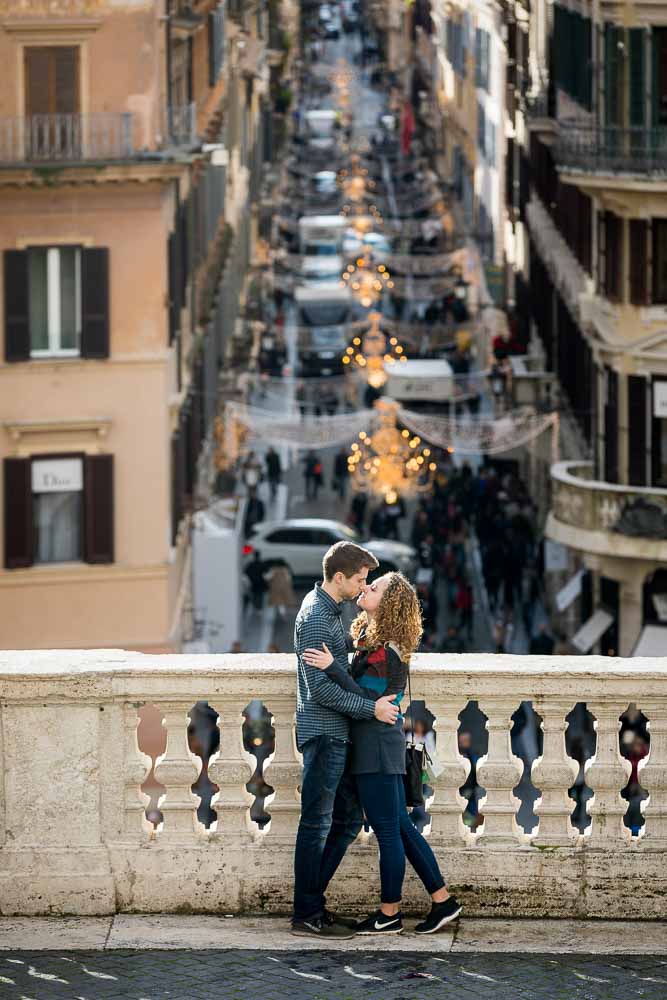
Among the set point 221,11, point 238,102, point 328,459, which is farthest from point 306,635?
point 238,102

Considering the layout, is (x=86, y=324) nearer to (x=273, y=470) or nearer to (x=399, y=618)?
(x=399, y=618)

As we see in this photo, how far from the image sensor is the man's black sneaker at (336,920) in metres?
10.8

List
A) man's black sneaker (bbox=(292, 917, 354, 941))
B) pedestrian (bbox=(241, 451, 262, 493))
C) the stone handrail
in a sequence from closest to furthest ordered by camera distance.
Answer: man's black sneaker (bbox=(292, 917, 354, 941))
the stone handrail
pedestrian (bbox=(241, 451, 262, 493))

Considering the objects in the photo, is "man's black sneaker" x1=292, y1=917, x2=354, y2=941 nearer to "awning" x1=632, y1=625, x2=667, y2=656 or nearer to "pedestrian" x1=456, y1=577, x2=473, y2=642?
"awning" x1=632, y1=625, x2=667, y2=656

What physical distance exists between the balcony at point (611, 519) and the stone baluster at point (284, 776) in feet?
96.4

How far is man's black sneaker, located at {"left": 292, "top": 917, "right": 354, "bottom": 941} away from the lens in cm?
1068

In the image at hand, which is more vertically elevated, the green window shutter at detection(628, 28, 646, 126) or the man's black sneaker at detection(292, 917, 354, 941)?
the green window shutter at detection(628, 28, 646, 126)

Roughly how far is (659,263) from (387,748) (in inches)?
1189

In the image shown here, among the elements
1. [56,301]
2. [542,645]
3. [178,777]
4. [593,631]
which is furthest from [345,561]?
[593,631]

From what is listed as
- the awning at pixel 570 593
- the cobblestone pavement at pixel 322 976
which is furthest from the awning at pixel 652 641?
the cobblestone pavement at pixel 322 976

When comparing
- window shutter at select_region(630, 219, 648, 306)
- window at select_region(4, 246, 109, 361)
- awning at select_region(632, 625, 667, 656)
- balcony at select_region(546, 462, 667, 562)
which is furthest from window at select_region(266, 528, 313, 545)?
window at select_region(4, 246, 109, 361)

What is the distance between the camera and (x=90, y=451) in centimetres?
3788

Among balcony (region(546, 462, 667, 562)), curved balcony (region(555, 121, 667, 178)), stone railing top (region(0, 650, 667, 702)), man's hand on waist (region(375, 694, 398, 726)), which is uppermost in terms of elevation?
curved balcony (region(555, 121, 667, 178))

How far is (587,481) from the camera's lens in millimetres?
42188
